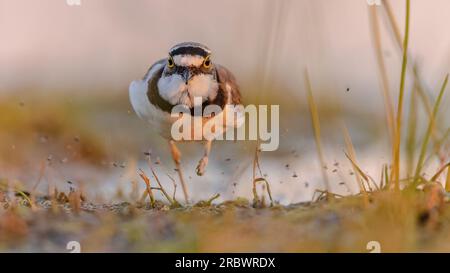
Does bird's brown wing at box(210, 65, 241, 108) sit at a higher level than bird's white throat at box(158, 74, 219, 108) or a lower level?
higher

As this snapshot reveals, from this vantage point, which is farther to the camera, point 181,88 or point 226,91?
point 226,91

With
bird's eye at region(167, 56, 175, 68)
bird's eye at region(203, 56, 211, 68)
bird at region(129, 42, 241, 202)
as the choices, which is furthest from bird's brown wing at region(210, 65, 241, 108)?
bird's eye at region(167, 56, 175, 68)

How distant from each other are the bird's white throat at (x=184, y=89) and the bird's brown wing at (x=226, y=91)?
0.10m

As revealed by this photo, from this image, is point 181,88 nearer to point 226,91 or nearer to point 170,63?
point 170,63

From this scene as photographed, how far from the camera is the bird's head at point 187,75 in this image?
12.1 ft

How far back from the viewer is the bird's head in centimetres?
368

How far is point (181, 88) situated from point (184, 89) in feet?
0.06

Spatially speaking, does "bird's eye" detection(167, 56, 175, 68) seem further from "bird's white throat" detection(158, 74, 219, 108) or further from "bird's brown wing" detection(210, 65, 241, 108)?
"bird's brown wing" detection(210, 65, 241, 108)

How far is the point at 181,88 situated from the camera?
Result: 12.2ft

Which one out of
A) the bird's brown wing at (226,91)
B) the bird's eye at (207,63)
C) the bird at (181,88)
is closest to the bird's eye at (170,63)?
the bird at (181,88)

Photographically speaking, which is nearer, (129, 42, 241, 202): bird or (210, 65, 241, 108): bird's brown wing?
(129, 42, 241, 202): bird

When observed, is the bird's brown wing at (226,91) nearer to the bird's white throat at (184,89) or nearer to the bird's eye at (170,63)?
the bird's white throat at (184,89)

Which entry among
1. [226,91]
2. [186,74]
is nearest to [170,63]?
[186,74]

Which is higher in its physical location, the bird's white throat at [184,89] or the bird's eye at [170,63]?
the bird's eye at [170,63]
